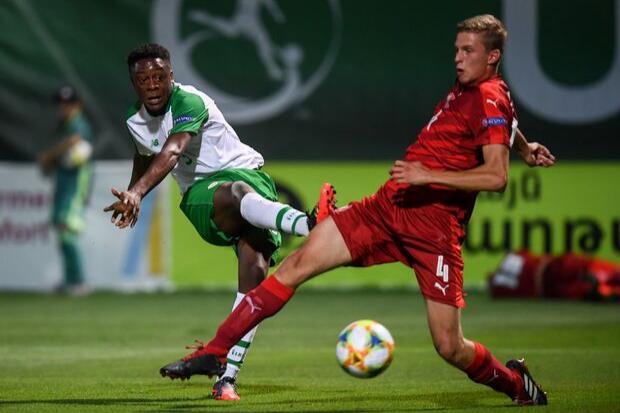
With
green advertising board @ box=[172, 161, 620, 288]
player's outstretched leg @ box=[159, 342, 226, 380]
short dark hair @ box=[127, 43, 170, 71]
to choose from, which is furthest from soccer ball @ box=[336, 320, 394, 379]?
green advertising board @ box=[172, 161, 620, 288]

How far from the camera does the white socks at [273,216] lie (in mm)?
7805

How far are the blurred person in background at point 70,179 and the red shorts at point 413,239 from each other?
9353 mm

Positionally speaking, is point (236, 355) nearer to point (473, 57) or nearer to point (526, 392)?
point (526, 392)

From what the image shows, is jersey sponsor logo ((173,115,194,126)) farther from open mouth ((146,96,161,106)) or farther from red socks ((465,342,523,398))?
red socks ((465,342,523,398))

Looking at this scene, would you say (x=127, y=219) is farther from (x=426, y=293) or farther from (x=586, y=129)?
(x=586, y=129)

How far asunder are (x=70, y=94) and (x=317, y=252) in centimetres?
962

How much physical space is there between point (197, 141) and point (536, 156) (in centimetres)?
214

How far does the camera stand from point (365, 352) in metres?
7.36

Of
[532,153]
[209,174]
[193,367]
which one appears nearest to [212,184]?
[209,174]

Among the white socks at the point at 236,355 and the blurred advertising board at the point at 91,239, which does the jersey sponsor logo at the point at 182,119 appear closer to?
the white socks at the point at 236,355

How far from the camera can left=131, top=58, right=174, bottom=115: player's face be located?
26.5 ft

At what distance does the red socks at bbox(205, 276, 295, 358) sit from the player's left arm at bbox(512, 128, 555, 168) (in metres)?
1.79

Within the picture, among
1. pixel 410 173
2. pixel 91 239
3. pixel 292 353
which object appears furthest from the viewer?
pixel 91 239

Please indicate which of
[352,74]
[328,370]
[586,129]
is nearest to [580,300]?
[586,129]
